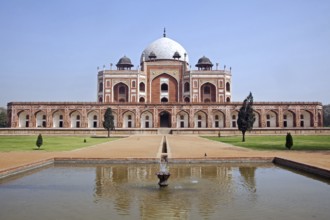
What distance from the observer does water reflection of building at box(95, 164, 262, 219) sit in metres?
5.20

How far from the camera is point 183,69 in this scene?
1773 inches

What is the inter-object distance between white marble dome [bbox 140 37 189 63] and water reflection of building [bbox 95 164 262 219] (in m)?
38.5

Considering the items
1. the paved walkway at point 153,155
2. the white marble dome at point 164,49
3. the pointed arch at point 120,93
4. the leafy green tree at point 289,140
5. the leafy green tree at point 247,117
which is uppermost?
the white marble dome at point 164,49

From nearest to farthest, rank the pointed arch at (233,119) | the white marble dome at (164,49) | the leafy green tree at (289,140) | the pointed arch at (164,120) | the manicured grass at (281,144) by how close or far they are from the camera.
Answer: the leafy green tree at (289,140), the manicured grass at (281,144), the pointed arch at (233,119), the pointed arch at (164,120), the white marble dome at (164,49)

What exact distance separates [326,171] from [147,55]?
42246mm

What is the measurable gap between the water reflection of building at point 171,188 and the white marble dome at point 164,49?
3854 cm

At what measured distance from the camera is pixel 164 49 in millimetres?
47781

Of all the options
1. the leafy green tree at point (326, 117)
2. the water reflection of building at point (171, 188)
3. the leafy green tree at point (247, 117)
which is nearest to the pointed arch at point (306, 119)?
the leafy green tree at point (326, 117)

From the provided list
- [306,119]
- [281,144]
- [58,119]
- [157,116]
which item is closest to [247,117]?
[281,144]

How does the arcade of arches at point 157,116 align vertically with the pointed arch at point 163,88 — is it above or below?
below

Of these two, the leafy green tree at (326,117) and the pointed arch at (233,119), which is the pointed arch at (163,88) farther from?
the leafy green tree at (326,117)

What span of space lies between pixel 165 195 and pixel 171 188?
0.65 m

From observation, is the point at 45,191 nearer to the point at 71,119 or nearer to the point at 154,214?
the point at 154,214

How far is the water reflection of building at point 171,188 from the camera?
520 cm
